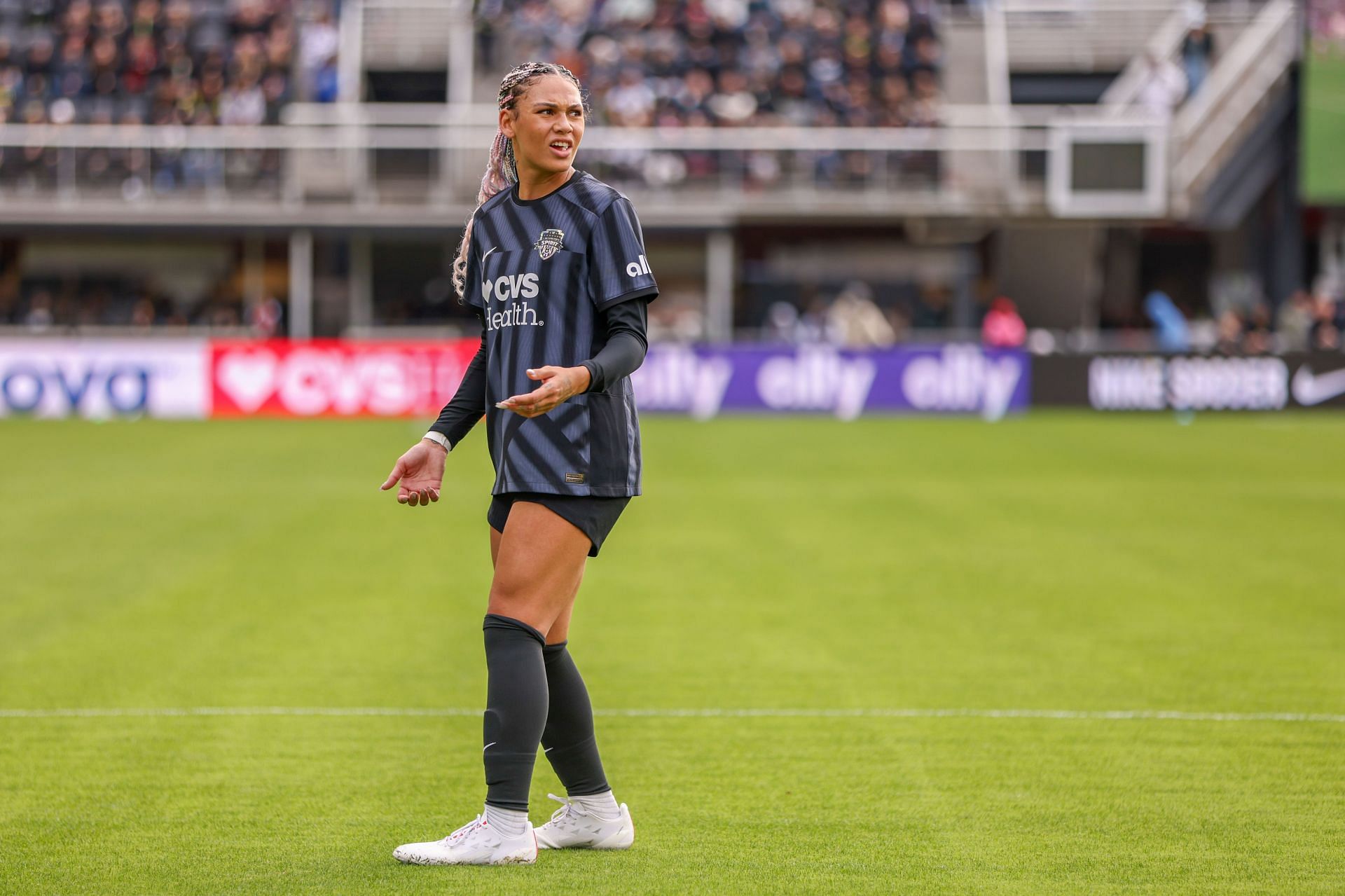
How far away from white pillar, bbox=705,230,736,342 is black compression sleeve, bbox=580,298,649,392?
28261mm

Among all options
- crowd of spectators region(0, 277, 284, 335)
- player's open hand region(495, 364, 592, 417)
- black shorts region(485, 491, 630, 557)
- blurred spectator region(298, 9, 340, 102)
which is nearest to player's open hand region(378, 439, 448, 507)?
black shorts region(485, 491, 630, 557)

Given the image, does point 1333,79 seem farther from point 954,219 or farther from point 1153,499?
point 1153,499

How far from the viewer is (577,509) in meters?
4.43

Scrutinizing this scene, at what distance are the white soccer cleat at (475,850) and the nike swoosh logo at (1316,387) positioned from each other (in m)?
25.1

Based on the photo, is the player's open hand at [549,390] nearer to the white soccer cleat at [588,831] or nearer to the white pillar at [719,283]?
the white soccer cleat at [588,831]

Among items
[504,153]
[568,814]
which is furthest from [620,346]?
[568,814]

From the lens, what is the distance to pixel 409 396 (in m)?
26.8

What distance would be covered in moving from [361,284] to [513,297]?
31798 millimetres

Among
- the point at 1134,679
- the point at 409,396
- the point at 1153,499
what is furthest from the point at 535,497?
the point at 409,396

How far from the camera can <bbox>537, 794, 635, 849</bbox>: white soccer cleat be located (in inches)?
187

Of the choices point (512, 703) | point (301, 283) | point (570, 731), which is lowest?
point (570, 731)

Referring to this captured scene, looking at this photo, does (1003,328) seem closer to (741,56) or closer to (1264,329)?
(1264,329)

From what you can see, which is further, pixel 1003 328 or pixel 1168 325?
pixel 1168 325

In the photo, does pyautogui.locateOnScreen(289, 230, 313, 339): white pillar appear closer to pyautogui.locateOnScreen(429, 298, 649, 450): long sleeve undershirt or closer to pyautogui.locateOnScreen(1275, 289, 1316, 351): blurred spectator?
pyautogui.locateOnScreen(1275, 289, 1316, 351): blurred spectator
